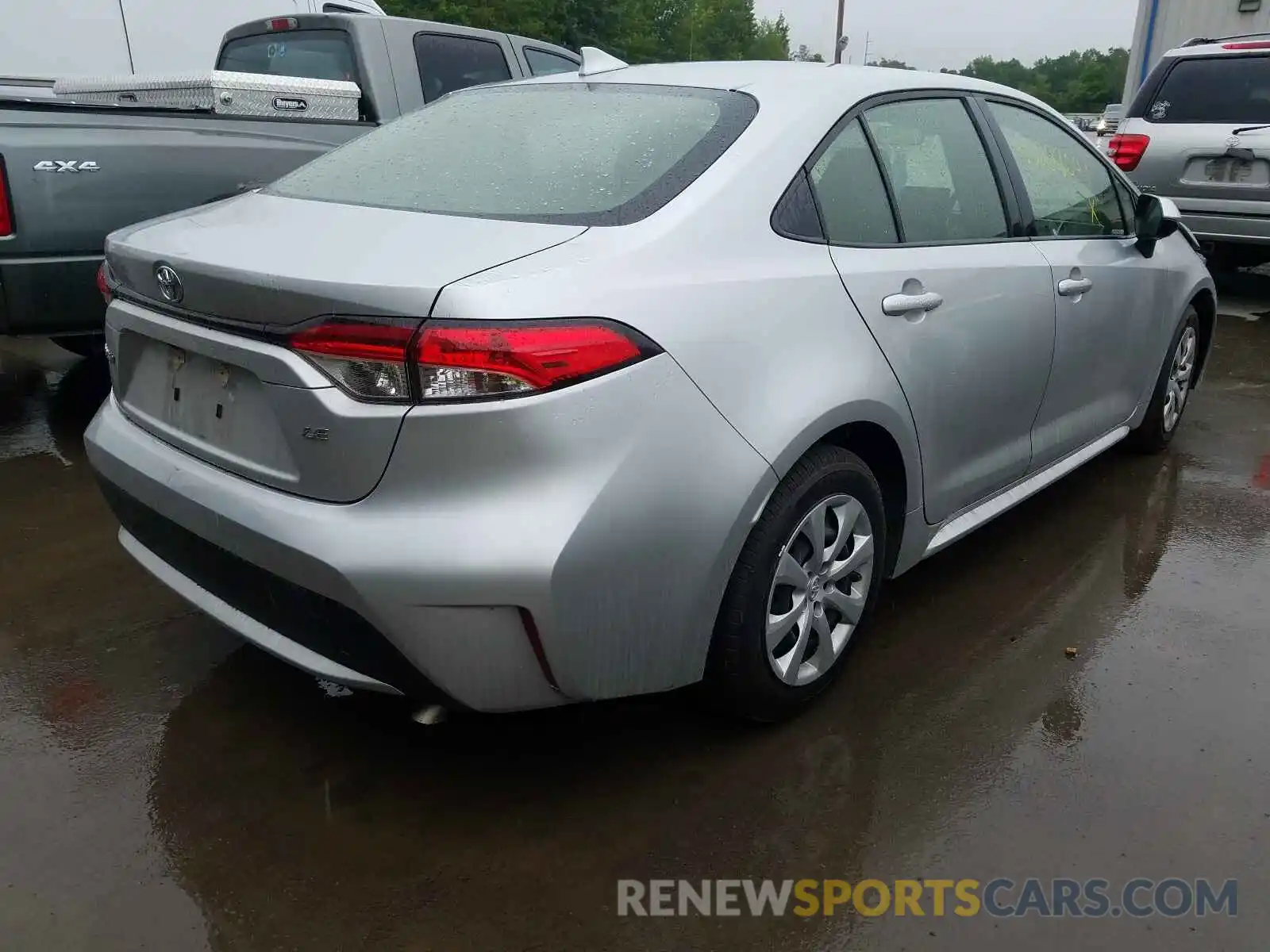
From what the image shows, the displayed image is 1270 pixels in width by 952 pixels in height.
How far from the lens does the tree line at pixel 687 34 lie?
34531 mm

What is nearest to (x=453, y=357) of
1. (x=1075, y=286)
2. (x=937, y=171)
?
(x=937, y=171)

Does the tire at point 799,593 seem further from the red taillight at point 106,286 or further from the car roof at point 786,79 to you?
the red taillight at point 106,286

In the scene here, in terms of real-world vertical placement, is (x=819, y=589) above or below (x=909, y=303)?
below

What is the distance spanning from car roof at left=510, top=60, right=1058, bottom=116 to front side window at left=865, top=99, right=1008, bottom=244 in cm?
7

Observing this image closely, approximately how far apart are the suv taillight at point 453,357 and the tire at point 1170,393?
131 inches

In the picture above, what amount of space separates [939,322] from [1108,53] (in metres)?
113

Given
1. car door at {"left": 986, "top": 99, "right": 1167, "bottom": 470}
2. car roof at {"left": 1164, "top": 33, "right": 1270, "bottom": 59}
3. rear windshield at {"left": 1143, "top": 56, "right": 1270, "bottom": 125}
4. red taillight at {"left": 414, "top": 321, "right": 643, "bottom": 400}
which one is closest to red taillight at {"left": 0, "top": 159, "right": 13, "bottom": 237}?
red taillight at {"left": 414, "top": 321, "right": 643, "bottom": 400}

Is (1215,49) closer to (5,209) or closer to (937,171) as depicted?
(937,171)

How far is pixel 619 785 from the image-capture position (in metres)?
2.51

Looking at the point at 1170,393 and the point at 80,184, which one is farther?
the point at 1170,393

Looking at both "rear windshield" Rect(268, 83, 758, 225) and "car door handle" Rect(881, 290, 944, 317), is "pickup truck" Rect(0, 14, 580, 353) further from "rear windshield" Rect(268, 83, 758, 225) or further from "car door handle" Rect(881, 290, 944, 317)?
"car door handle" Rect(881, 290, 944, 317)

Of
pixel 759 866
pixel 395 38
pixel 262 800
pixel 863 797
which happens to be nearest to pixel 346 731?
pixel 262 800

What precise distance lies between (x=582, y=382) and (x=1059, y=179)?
8.03 feet

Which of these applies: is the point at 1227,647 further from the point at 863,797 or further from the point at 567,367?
the point at 567,367
